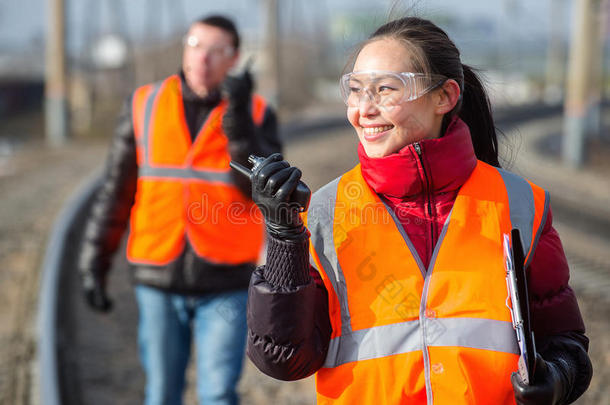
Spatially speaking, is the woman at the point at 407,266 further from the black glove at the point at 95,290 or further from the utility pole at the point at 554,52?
the utility pole at the point at 554,52

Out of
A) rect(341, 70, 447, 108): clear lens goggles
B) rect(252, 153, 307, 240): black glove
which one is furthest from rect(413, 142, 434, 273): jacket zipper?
rect(252, 153, 307, 240): black glove

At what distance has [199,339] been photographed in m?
3.52

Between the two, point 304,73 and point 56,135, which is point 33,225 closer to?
point 56,135

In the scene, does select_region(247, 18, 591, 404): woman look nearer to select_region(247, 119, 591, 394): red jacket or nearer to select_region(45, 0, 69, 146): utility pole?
select_region(247, 119, 591, 394): red jacket

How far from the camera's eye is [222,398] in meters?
3.43

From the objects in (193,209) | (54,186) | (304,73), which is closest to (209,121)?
(193,209)

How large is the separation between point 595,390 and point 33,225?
755 centimetres

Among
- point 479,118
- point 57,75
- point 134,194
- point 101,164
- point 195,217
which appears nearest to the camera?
point 479,118

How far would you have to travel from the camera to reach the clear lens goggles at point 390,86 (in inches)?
78.8

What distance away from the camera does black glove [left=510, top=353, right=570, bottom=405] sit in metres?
1.82

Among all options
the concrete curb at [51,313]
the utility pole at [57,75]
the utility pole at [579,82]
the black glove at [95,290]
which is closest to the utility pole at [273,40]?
the utility pole at [57,75]

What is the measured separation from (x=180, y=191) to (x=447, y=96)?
5.58ft

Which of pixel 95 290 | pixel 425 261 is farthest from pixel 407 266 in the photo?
pixel 95 290

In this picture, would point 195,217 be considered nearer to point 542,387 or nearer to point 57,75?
point 542,387
